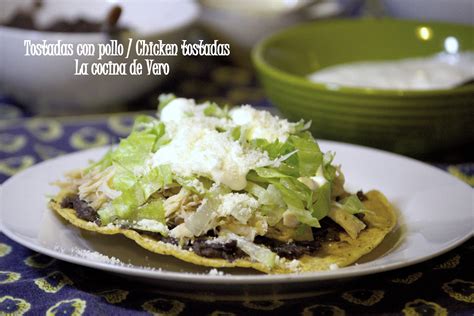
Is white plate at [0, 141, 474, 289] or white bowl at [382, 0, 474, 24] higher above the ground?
white bowl at [382, 0, 474, 24]

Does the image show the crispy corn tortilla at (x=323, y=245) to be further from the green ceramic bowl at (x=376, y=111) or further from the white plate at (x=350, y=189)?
the green ceramic bowl at (x=376, y=111)

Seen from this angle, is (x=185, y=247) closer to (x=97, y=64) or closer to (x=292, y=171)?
(x=292, y=171)

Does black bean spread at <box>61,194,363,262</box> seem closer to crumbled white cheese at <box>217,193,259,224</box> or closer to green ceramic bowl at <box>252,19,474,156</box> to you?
crumbled white cheese at <box>217,193,259,224</box>

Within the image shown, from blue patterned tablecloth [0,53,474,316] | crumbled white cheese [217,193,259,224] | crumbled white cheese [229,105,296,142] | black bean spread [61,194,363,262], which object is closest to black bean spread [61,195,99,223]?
black bean spread [61,194,363,262]

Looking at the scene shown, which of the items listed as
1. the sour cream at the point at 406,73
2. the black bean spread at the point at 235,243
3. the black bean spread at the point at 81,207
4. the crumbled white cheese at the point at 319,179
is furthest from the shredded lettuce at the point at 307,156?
the sour cream at the point at 406,73

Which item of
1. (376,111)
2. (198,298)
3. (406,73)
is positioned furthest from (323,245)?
(406,73)
